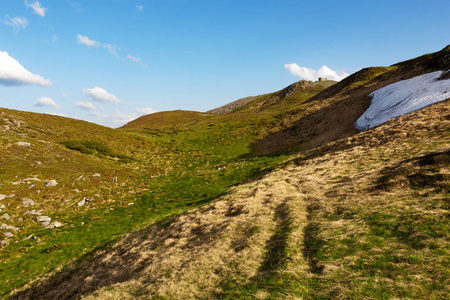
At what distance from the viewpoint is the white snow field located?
88.6ft

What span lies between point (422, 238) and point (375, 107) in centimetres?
3504

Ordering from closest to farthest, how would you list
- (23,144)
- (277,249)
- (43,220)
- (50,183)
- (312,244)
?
(312,244)
(277,249)
(43,220)
(50,183)
(23,144)

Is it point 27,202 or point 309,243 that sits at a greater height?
point 27,202

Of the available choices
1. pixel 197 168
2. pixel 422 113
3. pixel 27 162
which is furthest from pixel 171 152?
pixel 422 113

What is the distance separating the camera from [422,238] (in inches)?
295

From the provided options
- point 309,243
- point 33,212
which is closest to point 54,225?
point 33,212

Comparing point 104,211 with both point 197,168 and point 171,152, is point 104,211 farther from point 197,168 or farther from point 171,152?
point 171,152

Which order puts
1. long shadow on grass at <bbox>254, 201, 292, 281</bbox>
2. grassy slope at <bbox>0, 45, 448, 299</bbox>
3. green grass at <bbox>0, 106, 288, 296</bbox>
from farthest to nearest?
green grass at <bbox>0, 106, 288, 296</bbox> < long shadow on grass at <bbox>254, 201, 292, 281</bbox> < grassy slope at <bbox>0, 45, 448, 299</bbox>

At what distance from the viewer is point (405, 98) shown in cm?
3147

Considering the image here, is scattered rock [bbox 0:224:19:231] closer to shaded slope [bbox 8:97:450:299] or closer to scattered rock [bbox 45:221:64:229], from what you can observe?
scattered rock [bbox 45:221:64:229]

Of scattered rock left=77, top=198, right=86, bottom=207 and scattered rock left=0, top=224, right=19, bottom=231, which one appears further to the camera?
scattered rock left=77, top=198, right=86, bottom=207

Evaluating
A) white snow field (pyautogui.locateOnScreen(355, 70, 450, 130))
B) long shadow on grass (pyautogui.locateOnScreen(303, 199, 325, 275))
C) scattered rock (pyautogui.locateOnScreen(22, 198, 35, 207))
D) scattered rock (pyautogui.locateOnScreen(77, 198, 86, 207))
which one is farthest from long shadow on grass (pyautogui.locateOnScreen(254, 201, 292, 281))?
white snow field (pyautogui.locateOnScreen(355, 70, 450, 130))

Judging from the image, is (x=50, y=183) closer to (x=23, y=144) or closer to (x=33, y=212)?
(x=33, y=212)

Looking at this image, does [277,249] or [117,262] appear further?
[117,262]
